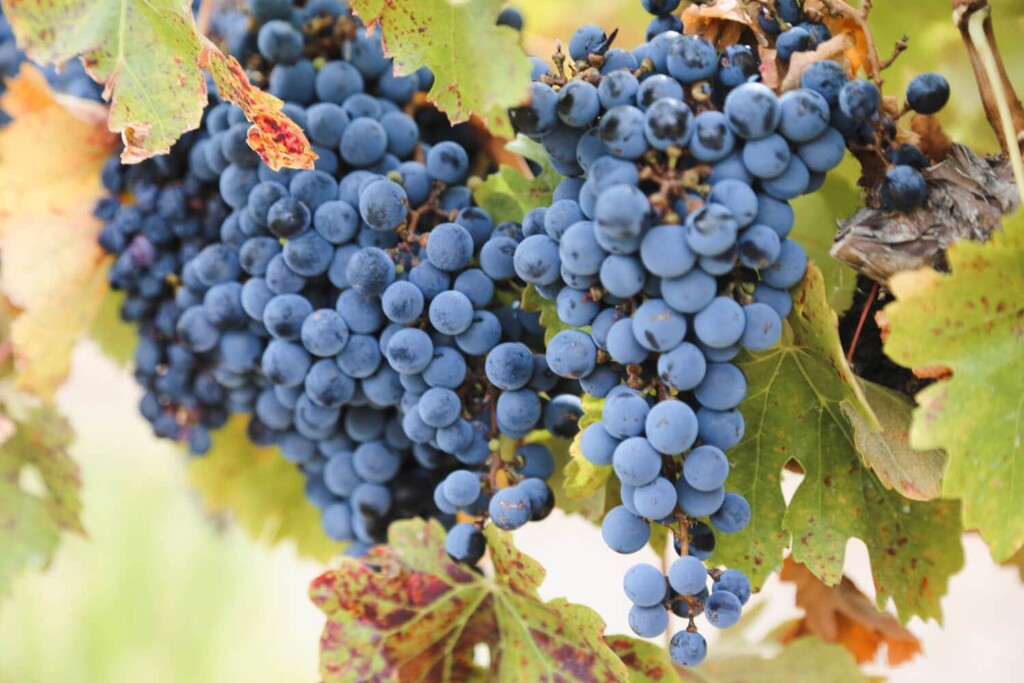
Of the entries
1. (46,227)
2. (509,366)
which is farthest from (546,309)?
(46,227)

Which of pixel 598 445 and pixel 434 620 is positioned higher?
pixel 598 445

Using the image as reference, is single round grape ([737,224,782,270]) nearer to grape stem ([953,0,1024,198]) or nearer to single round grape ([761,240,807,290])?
single round grape ([761,240,807,290])

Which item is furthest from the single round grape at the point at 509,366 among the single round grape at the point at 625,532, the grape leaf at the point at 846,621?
the grape leaf at the point at 846,621

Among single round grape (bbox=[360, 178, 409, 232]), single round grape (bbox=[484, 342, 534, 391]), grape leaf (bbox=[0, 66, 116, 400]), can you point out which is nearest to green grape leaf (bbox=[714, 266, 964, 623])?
single round grape (bbox=[484, 342, 534, 391])

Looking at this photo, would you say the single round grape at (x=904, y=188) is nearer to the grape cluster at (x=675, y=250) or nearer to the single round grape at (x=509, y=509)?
the grape cluster at (x=675, y=250)

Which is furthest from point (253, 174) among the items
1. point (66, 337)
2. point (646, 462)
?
point (646, 462)

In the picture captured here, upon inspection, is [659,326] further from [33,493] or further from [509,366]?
[33,493]
